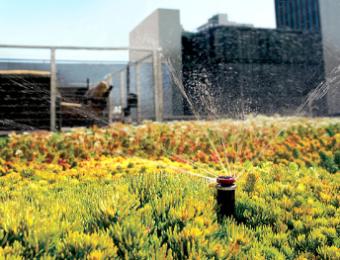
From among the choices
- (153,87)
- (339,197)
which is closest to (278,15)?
(153,87)

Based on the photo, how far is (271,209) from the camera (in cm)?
189

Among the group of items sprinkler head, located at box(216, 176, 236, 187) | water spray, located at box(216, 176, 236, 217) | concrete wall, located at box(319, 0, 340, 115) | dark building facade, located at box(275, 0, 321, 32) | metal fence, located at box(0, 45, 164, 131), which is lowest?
water spray, located at box(216, 176, 236, 217)

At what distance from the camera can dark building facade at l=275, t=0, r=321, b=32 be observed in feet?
78.4

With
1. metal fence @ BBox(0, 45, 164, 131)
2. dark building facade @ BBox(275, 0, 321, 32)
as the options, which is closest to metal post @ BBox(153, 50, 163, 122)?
metal fence @ BBox(0, 45, 164, 131)

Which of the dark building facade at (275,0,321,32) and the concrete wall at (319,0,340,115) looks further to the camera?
the dark building facade at (275,0,321,32)

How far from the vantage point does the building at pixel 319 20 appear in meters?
19.1

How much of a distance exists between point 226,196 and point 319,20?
24.4 m

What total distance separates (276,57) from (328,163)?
18.9 metres

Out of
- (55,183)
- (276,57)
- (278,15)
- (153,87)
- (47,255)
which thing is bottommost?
(47,255)

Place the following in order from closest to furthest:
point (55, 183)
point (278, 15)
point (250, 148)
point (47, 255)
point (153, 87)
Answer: point (47, 255) → point (55, 183) → point (250, 148) → point (153, 87) → point (278, 15)

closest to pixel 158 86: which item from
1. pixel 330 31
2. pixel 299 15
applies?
pixel 330 31

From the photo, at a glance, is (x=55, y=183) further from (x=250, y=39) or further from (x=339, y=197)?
Result: (x=250, y=39)

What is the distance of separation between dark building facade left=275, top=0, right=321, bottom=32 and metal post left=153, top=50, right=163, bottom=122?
17723 millimetres

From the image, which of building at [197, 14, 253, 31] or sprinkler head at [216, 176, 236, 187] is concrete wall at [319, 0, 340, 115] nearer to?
building at [197, 14, 253, 31]
